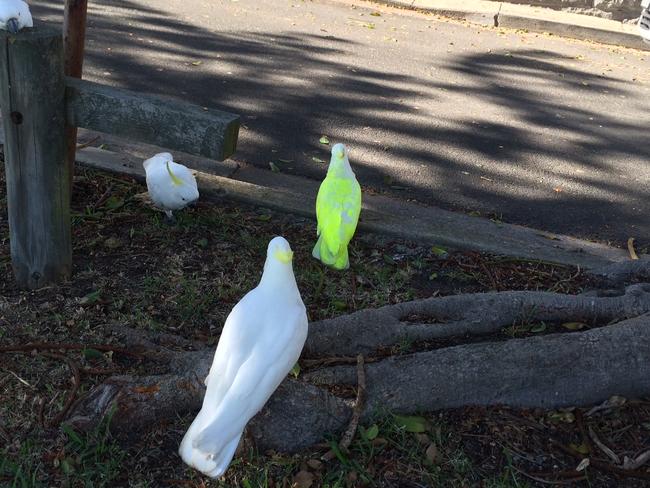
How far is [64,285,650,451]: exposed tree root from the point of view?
2.46 meters

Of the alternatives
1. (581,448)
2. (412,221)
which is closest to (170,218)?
(412,221)

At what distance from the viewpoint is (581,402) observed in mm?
2688

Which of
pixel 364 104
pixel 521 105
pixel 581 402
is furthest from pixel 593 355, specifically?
pixel 521 105

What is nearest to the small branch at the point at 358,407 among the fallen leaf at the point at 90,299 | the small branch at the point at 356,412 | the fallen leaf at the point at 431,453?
the small branch at the point at 356,412

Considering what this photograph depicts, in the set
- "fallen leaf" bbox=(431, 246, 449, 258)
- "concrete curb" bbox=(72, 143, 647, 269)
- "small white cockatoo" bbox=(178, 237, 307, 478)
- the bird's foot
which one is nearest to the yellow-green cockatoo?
"concrete curb" bbox=(72, 143, 647, 269)

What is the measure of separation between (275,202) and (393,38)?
16.9 feet

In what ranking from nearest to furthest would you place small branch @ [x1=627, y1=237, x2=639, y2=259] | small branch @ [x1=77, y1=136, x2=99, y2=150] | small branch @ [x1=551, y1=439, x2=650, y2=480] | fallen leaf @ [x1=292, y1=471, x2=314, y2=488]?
fallen leaf @ [x1=292, y1=471, x2=314, y2=488] → small branch @ [x1=551, y1=439, x2=650, y2=480] → small branch @ [x1=627, y1=237, x2=639, y2=259] → small branch @ [x1=77, y1=136, x2=99, y2=150]

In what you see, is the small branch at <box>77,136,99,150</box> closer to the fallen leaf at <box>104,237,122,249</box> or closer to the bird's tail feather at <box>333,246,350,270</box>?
Answer: the fallen leaf at <box>104,237,122,249</box>

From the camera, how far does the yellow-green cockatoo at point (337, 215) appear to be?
3.45m

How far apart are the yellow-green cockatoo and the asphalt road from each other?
3.35 feet

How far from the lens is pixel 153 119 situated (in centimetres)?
274

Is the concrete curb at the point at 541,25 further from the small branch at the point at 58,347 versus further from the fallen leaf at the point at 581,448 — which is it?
the small branch at the point at 58,347

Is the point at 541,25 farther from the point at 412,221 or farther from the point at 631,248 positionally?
the point at 412,221

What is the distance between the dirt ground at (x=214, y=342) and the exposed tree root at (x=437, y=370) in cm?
6
